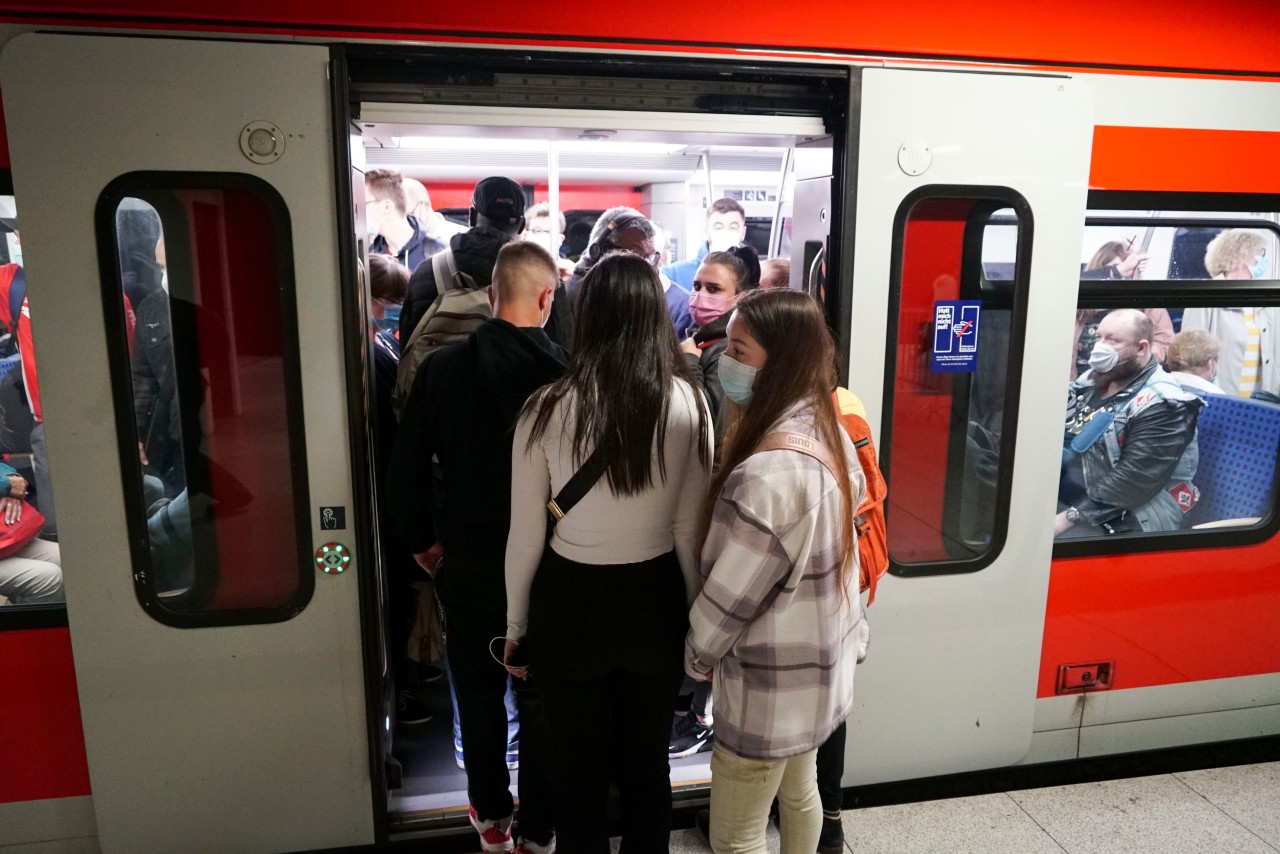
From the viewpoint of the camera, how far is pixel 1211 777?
2.84 meters

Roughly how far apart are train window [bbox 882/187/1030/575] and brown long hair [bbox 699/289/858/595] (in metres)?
0.73

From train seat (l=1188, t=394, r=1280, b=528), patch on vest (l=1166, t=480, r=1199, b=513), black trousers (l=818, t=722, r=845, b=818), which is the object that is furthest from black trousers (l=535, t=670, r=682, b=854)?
train seat (l=1188, t=394, r=1280, b=528)

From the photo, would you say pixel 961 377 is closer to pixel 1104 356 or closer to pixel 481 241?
pixel 1104 356

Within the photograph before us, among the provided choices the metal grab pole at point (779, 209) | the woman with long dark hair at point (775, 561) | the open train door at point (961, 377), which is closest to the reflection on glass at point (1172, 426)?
the open train door at point (961, 377)

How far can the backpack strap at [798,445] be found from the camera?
1619 millimetres

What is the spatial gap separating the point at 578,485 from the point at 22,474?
1483 millimetres

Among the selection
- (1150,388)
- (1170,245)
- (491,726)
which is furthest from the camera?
(1150,388)

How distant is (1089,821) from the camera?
2607 millimetres

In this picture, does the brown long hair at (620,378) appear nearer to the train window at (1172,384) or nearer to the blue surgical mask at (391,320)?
the train window at (1172,384)

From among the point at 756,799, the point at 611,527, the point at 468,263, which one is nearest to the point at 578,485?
the point at 611,527

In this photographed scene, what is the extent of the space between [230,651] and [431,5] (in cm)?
169

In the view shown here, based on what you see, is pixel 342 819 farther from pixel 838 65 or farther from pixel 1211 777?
pixel 1211 777

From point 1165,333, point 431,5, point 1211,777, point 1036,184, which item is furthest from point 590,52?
point 1211,777

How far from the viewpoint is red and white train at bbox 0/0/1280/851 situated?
1.93 m
